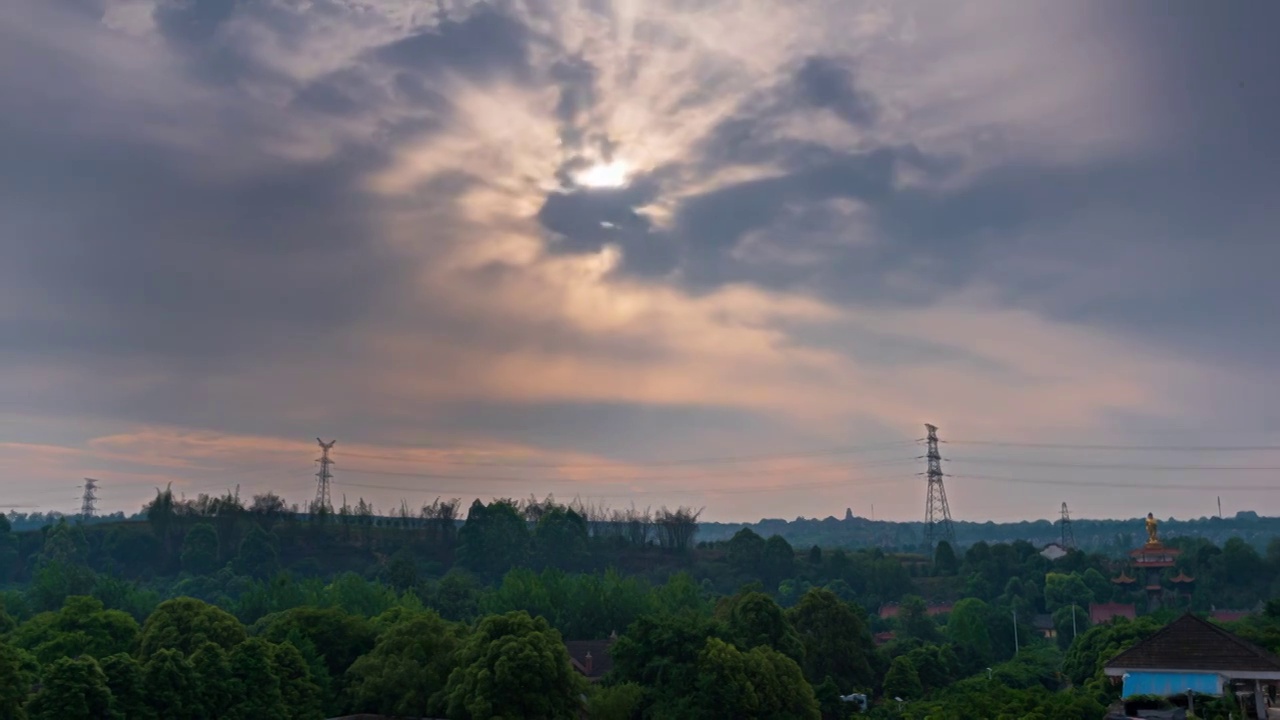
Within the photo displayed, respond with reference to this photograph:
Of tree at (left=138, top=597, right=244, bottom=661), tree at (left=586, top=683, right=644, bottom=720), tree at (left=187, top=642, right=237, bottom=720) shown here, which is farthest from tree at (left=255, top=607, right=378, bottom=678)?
tree at (left=586, top=683, right=644, bottom=720)

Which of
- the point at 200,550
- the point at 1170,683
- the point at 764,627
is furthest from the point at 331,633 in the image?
the point at 200,550

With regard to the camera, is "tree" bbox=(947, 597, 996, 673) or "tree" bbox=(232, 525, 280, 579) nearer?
"tree" bbox=(947, 597, 996, 673)

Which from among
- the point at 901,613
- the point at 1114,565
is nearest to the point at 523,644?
the point at 901,613

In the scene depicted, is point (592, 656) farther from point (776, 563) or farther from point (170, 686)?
point (776, 563)

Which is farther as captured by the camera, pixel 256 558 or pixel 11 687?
pixel 256 558

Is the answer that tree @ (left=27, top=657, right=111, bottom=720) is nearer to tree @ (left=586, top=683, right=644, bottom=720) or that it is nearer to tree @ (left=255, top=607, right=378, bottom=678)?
tree @ (left=255, top=607, right=378, bottom=678)

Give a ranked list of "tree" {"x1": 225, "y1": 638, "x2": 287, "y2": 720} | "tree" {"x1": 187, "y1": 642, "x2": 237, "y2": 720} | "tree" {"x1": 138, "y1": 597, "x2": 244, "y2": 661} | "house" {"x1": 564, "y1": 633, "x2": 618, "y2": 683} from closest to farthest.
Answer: "tree" {"x1": 187, "y1": 642, "x2": 237, "y2": 720}
"tree" {"x1": 225, "y1": 638, "x2": 287, "y2": 720}
"tree" {"x1": 138, "y1": 597, "x2": 244, "y2": 661}
"house" {"x1": 564, "y1": 633, "x2": 618, "y2": 683}
